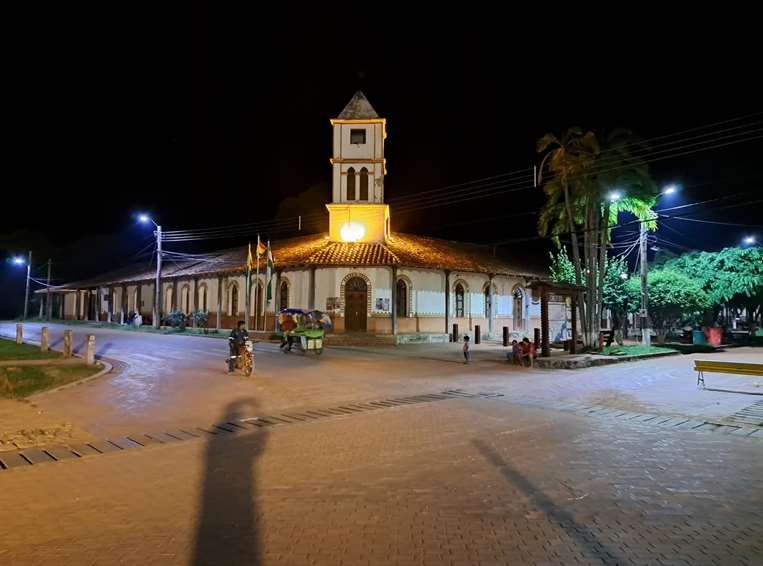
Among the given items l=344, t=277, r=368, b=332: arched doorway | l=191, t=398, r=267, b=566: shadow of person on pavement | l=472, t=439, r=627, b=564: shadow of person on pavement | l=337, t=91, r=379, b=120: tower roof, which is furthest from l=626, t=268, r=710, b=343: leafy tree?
l=191, t=398, r=267, b=566: shadow of person on pavement

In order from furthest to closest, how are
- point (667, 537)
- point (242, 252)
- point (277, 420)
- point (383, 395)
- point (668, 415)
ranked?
point (242, 252) < point (383, 395) < point (668, 415) < point (277, 420) < point (667, 537)

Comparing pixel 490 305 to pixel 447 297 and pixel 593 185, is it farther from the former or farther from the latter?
pixel 593 185

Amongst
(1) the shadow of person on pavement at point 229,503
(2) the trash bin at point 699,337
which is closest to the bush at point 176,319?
(1) the shadow of person on pavement at point 229,503

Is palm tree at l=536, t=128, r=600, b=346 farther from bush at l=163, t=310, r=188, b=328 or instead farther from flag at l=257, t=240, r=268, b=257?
bush at l=163, t=310, r=188, b=328

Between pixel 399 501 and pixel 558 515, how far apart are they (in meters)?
1.54

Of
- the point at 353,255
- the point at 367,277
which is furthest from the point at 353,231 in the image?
the point at 367,277

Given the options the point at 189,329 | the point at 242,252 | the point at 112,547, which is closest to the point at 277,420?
the point at 112,547

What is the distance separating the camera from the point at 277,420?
30.6ft

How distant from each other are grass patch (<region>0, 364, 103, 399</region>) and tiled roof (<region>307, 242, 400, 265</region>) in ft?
49.0

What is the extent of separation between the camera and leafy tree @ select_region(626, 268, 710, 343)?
28.8m

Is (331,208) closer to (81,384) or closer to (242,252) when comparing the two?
(242,252)

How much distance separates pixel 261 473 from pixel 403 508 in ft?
6.48

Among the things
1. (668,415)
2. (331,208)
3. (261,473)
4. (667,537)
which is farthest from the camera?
(331,208)

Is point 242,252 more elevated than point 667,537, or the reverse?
point 242,252
